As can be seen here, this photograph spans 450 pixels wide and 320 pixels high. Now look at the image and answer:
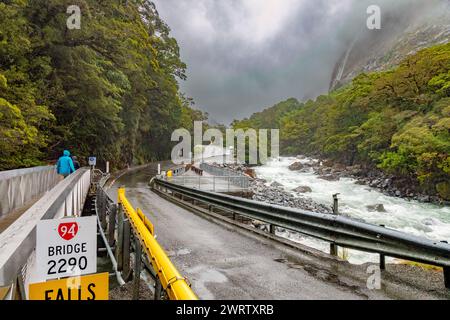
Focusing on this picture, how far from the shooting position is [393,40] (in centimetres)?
14500

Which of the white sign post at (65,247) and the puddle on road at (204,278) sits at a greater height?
the white sign post at (65,247)

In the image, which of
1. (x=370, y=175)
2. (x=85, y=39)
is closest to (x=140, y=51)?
(x=85, y=39)

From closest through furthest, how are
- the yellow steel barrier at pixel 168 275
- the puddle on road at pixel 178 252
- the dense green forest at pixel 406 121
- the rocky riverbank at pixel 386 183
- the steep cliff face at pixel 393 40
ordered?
the yellow steel barrier at pixel 168 275 → the puddle on road at pixel 178 252 → the dense green forest at pixel 406 121 → the rocky riverbank at pixel 386 183 → the steep cliff face at pixel 393 40

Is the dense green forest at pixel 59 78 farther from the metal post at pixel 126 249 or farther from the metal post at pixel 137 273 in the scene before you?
the metal post at pixel 137 273

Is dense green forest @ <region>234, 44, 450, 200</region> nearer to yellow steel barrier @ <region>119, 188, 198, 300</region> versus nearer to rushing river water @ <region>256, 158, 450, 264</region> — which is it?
rushing river water @ <region>256, 158, 450, 264</region>

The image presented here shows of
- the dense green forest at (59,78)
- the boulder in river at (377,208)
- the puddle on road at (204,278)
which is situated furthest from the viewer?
the boulder in river at (377,208)

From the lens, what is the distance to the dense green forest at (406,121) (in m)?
25.6

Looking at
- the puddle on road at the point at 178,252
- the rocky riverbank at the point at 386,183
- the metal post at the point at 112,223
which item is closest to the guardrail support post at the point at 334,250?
the puddle on road at the point at 178,252

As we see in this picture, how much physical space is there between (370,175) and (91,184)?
34189mm

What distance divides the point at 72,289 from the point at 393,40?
17539 centimetres

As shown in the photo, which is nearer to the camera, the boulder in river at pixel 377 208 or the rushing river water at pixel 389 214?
the rushing river water at pixel 389 214

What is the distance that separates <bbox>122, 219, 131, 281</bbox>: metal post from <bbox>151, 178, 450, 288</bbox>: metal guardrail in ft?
10.7

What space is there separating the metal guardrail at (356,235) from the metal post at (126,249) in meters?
3.27

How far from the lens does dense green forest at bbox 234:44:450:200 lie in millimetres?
25578
